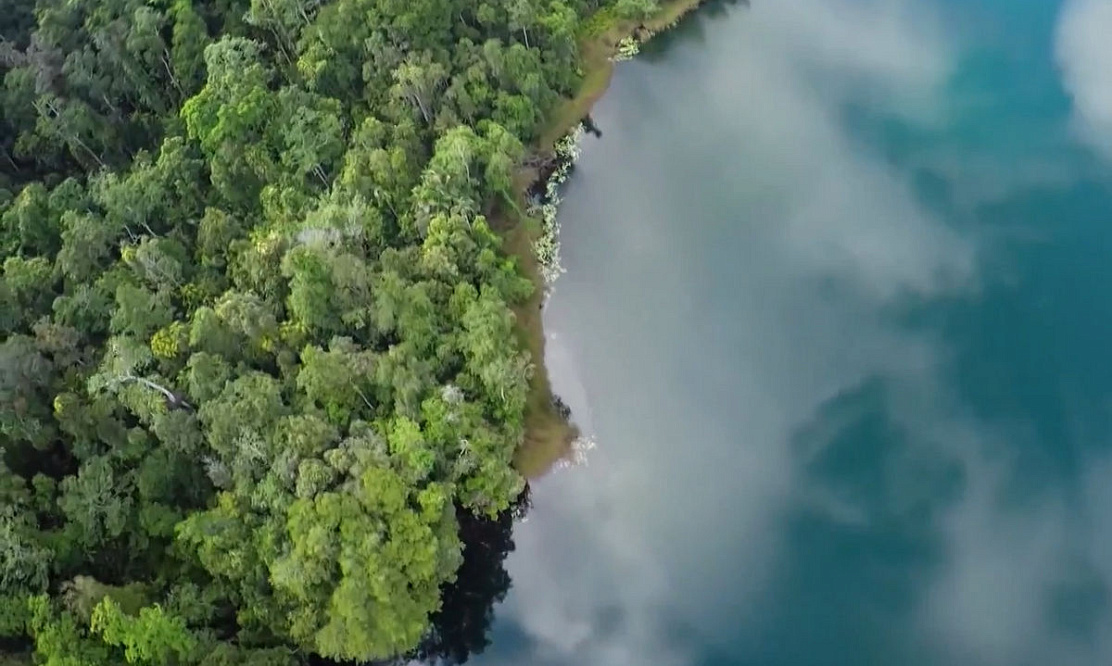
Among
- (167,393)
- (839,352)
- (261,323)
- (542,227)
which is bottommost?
(167,393)

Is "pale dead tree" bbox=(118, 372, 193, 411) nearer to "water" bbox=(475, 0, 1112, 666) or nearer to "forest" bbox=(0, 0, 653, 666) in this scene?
"forest" bbox=(0, 0, 653, 666)

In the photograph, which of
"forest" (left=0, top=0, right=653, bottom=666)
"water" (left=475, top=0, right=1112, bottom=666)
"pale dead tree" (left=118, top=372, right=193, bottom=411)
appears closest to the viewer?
"forest" (left=0, top=0, right=653, bottom=666)

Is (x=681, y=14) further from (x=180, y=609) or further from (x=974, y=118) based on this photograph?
(x=180, y=609)

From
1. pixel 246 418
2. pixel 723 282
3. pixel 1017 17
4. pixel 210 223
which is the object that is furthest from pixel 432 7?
pixel 1017 17

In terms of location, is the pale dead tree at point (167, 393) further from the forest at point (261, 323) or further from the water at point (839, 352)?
the water at point (839, 352)

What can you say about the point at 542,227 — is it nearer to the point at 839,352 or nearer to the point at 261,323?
the point at 839,352

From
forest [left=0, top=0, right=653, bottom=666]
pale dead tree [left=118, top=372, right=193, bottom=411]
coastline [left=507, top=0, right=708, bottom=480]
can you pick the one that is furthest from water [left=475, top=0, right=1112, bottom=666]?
pale dead tree [left=118, top=372, right=193, bottom=411]

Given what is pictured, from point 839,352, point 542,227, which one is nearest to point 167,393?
point 542,227
